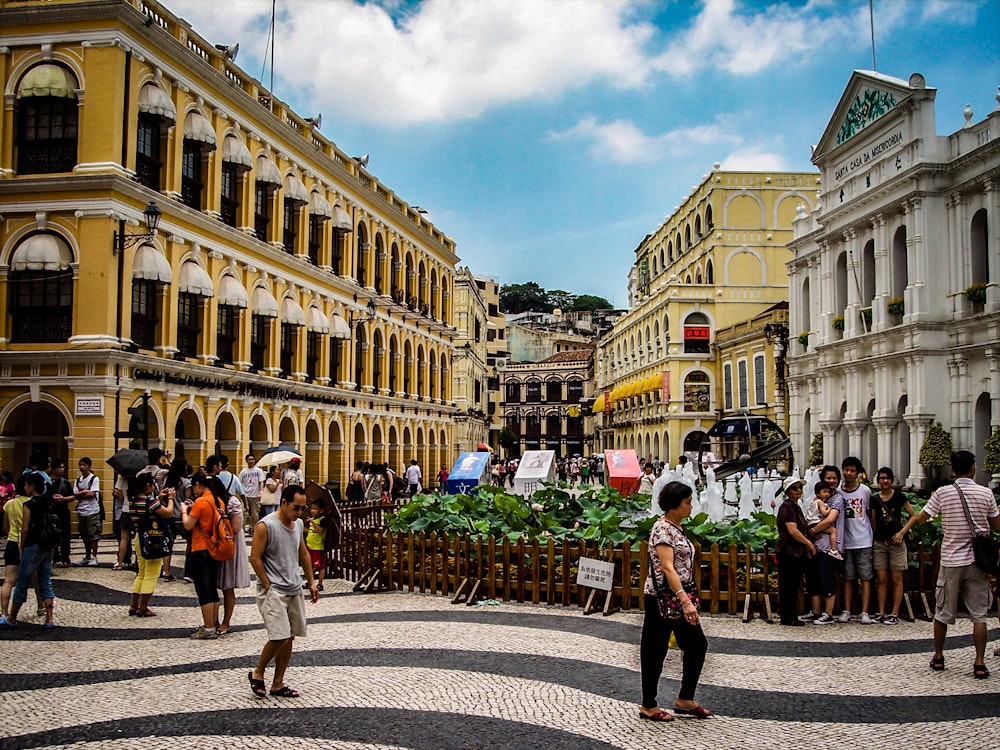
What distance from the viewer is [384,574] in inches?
583

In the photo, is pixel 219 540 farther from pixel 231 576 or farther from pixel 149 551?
pixel 149 551

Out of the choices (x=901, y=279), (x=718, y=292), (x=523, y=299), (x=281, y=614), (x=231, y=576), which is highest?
(x=523, y=299)

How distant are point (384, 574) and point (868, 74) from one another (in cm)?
2714

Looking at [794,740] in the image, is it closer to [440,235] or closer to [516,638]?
[516,638]

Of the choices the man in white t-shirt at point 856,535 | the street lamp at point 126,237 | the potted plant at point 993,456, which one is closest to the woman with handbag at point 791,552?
the man in white t-shirt at point 856,535

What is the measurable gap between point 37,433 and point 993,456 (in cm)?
2645

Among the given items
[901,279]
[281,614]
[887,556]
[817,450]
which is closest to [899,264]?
[901,279]

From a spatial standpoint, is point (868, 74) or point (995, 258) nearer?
point (995, 258)

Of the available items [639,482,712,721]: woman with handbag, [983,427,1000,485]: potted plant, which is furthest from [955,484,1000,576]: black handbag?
[983,427,1000,485]: potted plant

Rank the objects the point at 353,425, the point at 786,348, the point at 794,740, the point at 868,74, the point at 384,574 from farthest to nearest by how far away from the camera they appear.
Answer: the point at 786,348, the point at 353,425, the point at 868,74, the point at 384,574, the point at 794,740

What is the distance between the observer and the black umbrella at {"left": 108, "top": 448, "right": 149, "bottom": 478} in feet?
55.6

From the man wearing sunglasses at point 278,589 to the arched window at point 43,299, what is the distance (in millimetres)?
16988

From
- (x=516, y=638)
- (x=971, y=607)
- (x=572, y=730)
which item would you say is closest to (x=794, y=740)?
(x=572, y=730)

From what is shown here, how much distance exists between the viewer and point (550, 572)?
1318cm
